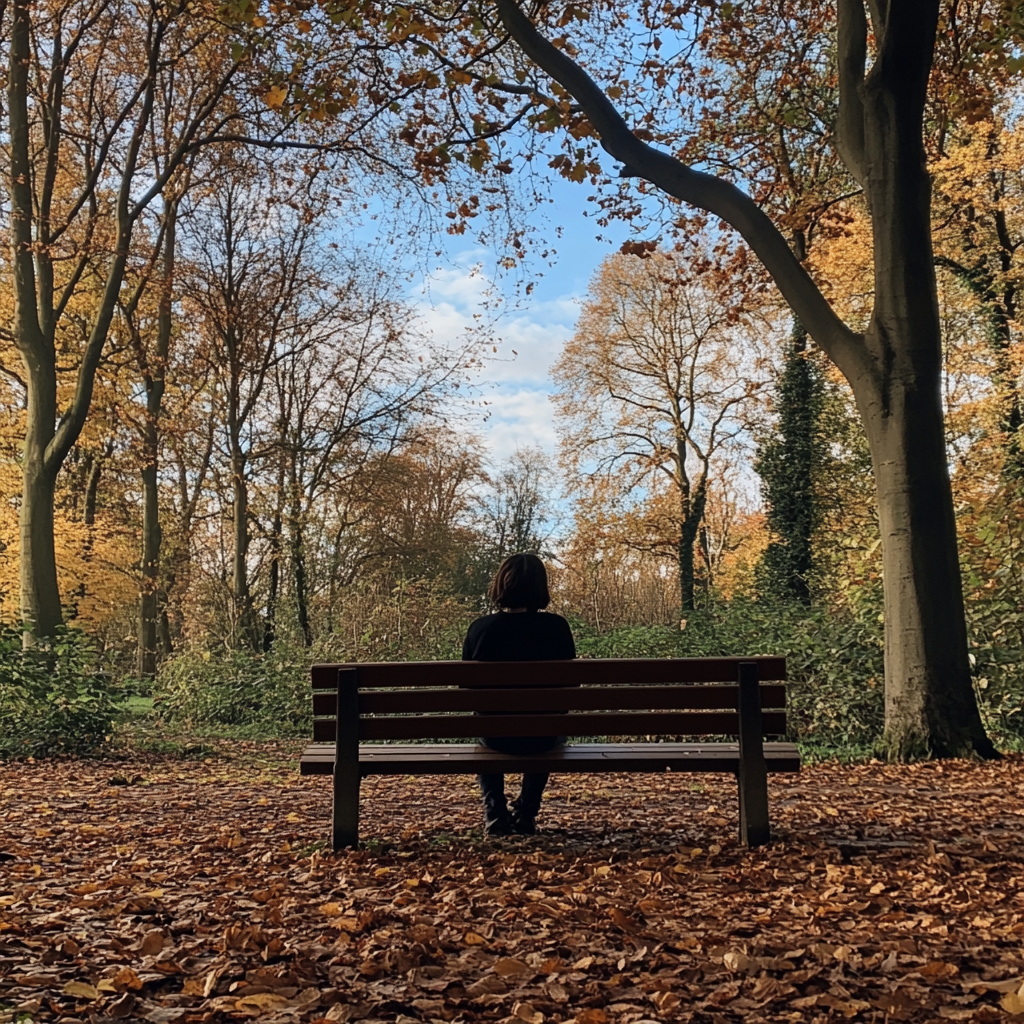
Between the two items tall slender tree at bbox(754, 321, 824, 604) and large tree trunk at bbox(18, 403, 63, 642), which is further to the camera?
tall slender tree at bbox(754, 321, 824, 604)

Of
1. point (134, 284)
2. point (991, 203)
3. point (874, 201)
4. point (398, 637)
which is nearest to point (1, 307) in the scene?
point (134, 284)

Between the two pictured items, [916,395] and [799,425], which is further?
[799,425]

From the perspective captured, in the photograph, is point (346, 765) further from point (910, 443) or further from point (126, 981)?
point (910, 443)

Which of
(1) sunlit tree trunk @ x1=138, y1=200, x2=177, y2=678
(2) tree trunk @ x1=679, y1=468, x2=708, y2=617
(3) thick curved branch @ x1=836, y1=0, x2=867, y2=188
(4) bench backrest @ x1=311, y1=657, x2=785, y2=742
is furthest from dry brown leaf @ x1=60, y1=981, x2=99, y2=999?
(2) tree trunk @ x1=679, y1=468, x2=708, y2=617

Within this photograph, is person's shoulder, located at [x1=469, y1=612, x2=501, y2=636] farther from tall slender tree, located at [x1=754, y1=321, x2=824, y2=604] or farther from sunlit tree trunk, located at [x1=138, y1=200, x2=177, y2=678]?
tall slender tree, located at [x1=754, y1=321, x2=824, y2=604]

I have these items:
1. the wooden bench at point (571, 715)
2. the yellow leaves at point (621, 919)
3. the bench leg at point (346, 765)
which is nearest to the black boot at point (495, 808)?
the wooden bench at point (571, 715)

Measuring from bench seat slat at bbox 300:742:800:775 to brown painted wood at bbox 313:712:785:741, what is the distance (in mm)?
119

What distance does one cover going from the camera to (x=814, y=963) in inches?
113

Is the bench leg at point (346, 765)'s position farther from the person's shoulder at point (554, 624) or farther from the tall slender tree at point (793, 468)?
the tall slender tree at point (793, 468)

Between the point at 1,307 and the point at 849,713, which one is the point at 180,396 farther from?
the point at 849,713

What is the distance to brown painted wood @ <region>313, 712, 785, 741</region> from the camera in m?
4.51

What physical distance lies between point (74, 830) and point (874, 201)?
25.0ft

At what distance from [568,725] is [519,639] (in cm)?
70

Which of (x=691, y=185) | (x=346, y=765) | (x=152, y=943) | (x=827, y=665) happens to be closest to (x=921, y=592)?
(x=827, y=665)
